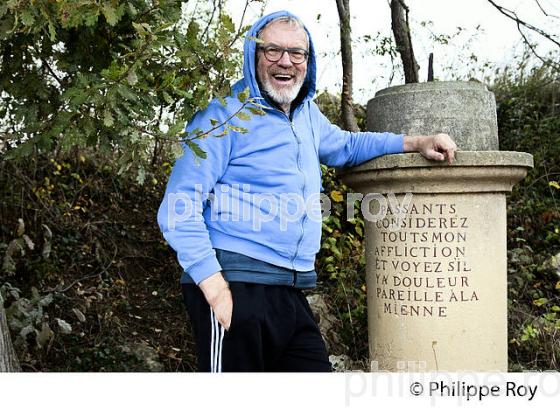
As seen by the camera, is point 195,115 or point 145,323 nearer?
point 195,115

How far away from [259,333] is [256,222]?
1.45 feet

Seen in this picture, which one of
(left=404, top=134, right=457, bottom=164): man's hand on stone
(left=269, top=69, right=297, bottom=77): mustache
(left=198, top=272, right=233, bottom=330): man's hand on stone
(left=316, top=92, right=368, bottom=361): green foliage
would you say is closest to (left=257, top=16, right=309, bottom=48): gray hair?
(left=269, top=69, right=297, bottom=77): mustache

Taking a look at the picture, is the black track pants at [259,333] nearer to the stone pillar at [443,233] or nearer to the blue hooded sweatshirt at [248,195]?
the blue hooded sweatshirt at [248,195]

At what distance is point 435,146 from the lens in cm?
333

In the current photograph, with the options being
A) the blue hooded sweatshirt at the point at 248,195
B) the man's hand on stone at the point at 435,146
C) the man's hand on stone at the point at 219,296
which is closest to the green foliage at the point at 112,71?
the blue hooded sweatshirt at the point at 248,195

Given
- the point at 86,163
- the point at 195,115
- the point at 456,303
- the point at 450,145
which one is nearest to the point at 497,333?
the point at 456,303

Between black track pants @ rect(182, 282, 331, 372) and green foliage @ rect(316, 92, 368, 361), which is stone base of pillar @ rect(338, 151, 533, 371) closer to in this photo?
black track pants @ rect(182, 282, 331, 372)

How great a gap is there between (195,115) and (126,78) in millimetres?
488

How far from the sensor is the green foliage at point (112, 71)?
243 centimetres

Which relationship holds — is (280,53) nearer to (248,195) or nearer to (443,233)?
(248,195)

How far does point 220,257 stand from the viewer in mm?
2758

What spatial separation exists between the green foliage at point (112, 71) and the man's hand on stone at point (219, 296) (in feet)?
1.62

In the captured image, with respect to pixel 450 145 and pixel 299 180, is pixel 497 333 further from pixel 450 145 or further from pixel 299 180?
pixel 299 180

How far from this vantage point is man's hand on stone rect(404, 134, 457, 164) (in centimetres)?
330
